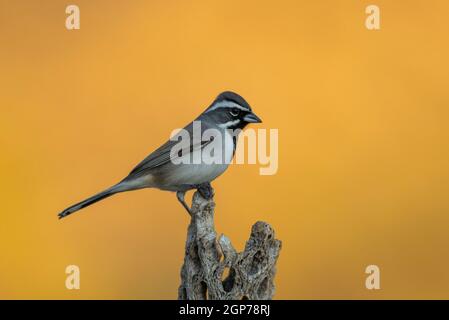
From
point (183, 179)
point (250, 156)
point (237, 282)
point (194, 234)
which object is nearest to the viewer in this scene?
point (237, 282)

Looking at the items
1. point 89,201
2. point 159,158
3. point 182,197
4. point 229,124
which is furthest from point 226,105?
point 89,201

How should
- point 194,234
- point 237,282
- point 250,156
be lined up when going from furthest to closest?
1. point 250,156
2. point 194,234
3. point 237,282

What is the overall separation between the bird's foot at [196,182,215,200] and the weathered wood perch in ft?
1.76

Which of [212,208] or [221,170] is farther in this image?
[221,170]

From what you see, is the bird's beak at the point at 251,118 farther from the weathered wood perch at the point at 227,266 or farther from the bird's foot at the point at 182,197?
the weathered wood perch at the point at 227,266

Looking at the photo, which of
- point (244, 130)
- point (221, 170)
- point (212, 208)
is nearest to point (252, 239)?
point (212, 208)

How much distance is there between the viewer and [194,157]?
6297 mm

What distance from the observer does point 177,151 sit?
6.35 metres

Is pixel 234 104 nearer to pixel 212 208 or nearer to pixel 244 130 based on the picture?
pixel 244 130

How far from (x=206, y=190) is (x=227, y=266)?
121cm
